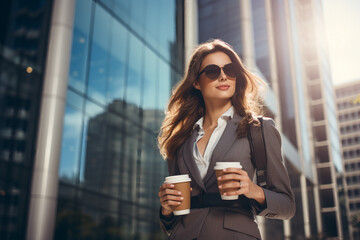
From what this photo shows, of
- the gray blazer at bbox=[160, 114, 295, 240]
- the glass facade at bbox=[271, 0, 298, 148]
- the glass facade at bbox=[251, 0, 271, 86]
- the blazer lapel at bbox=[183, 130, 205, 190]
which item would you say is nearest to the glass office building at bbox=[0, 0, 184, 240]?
the glass facade at bbox=[251, 0, 271, 86]

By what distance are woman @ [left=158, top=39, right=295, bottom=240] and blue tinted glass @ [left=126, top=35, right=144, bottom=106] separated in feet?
39.5

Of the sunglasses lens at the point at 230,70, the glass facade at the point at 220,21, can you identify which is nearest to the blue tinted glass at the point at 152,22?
the glass facade at the point at 220,21

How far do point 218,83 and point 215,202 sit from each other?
0.72 m

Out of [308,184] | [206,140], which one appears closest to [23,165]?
[206,140]

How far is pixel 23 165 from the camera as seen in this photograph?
9.41 meters

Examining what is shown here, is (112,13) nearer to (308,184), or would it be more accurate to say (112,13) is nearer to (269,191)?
(269,191)

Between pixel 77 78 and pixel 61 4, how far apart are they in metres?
2.21

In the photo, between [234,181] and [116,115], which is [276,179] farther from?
[116,115]

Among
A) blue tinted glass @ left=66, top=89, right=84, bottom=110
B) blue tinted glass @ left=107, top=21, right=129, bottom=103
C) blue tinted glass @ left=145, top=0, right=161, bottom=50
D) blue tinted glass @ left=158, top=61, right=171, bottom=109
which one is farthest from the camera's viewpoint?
blue tinted glass @ left=158, top=61, right=171, bottom=109

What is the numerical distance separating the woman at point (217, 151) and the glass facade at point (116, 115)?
8.00 m

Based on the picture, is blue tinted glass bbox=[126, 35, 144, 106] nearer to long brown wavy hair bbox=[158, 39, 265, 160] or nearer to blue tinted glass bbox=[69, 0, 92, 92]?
blue tinted glass bbox=[69, 0, 92, 92]

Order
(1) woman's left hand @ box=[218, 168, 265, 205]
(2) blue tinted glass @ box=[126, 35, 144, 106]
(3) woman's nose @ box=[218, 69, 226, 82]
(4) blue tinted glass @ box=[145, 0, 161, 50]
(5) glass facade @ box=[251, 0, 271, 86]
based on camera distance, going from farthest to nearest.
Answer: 1. (5) glass facade @ box=[251, 0, 271, 86]
2. (4) blue tinted glass @ box=[145, 0, 161, 50]
3. (2) blue tinted glass @ box=[126, 35, 144, 106]
4. (3) woman's nose @ box=[218, 69, 226, 82]
5. (1) woman's left hand @ box=[218, 168, 265, 205]

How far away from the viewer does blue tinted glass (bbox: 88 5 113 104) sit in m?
12.4

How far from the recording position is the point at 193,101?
8.20 ft
